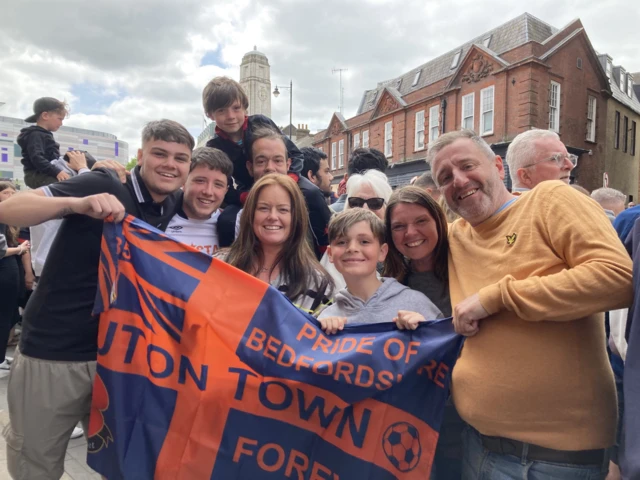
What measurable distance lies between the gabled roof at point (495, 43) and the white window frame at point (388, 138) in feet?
6.72

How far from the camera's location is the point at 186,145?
8.43ft

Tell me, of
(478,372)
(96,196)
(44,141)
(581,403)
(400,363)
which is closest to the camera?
(581,403)

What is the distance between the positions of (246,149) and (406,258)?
1.74 metres

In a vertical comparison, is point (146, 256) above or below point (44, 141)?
below

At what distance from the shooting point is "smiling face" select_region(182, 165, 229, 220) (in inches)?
113

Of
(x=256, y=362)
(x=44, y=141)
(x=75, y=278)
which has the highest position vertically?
(x=44, y=141)

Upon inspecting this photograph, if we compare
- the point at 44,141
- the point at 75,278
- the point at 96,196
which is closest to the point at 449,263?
the point at 96,196

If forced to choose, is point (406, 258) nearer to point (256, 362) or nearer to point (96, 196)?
point (256, 362)

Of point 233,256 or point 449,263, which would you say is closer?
point 449,263

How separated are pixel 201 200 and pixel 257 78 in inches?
2220

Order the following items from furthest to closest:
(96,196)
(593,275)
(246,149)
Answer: (246,149) < (96,196) < (593,275)

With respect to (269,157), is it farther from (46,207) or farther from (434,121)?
(434,121)

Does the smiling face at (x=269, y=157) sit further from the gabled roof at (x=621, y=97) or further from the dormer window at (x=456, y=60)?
the gabled roof at (x=621, y=97)

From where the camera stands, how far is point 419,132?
23188mm
